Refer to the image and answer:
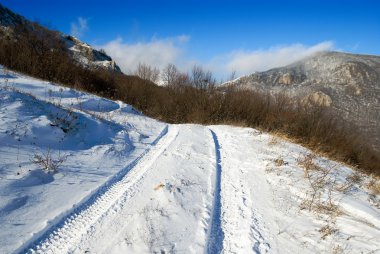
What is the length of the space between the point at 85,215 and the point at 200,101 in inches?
590

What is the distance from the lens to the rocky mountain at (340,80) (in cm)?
4453

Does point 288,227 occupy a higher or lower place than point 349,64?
lower

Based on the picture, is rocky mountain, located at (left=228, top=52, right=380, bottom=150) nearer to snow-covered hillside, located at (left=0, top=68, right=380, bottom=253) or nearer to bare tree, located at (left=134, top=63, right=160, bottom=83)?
bare tree, located at (left=134, top=63, right=160, bottom=83)

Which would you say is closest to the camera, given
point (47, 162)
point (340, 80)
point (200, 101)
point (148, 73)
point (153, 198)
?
point (153, 198)

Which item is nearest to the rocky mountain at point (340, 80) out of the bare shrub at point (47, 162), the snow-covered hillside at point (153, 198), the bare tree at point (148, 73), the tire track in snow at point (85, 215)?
the bare tree at point (148, 73)

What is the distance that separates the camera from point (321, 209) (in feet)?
15.0

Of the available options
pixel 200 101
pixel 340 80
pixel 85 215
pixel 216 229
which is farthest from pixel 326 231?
pixel 340 80

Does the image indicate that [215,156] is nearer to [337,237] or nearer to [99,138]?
[99,138]

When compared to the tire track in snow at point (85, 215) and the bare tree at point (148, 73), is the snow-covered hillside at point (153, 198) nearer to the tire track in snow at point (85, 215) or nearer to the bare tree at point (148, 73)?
the tire track in snow at point (85, 215)

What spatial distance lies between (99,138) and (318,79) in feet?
194

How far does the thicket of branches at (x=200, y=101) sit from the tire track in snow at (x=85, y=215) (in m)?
9.65

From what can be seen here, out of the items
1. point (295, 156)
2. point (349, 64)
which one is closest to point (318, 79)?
point (349, 64)

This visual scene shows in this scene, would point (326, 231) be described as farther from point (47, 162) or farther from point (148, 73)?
point (148, 73)

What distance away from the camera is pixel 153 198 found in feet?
14.8
